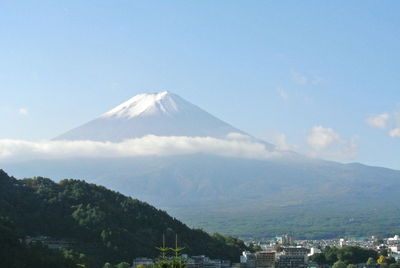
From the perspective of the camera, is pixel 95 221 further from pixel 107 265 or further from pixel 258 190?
pixel 258 190

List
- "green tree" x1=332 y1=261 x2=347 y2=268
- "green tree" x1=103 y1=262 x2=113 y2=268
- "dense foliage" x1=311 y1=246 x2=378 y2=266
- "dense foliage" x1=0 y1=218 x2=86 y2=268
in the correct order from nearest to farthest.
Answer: "dense foliage" x1=0 y1=218 x2=86 y2=268 → "green tree" x1=103 y1=262 x2=113 y2=268 → "green tree" x1=332 y1=261 x2=347 y2=268 → "dense foliage" x1=311 y1=246 x2=378 y2=266

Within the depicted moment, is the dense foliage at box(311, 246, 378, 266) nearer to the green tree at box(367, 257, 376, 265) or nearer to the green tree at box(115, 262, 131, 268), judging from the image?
the green tree at box(367, 257, 376, 265)

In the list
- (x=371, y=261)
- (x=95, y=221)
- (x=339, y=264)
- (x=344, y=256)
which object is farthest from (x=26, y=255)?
(x=344, y=256)

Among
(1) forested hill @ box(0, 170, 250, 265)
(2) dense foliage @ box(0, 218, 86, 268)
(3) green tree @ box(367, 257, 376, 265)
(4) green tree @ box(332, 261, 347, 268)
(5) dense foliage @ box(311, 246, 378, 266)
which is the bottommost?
(2) dense foliage @ box(0, 218, 86, 268)

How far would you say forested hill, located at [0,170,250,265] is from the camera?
168 ft

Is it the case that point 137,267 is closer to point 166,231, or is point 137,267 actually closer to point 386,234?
point 166,231

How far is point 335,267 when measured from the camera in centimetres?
5750

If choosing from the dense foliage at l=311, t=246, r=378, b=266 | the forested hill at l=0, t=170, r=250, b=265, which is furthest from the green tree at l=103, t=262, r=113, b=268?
Result: the dense foliage at l=311, t=246, r=378, b=266

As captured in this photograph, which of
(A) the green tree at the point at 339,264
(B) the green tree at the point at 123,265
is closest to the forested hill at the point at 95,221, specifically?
(B) the green tree at the point at 123,265

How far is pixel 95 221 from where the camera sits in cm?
5366

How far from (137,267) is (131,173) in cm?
12201

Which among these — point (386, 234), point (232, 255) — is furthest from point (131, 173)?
point (232, 255)

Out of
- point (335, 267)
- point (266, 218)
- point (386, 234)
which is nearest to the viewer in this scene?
point (335, 267)

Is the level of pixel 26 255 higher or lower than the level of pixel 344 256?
lower
